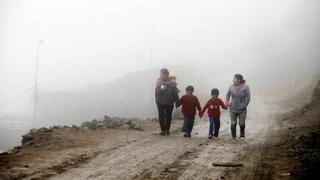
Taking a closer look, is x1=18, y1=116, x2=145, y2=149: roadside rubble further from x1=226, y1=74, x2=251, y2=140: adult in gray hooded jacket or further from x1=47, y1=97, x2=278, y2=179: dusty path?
x1=226, y1=74, x2=251, y2=140: adult in gray hooded jacket

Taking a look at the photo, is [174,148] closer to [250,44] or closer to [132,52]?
[250,44]

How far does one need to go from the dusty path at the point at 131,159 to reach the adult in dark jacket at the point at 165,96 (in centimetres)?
177

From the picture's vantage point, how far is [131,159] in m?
10.5

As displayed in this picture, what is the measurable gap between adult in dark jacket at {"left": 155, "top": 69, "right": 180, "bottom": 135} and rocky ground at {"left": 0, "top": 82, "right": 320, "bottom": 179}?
1.50 meters

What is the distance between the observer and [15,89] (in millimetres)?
116750

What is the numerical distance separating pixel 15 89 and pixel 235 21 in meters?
66.9

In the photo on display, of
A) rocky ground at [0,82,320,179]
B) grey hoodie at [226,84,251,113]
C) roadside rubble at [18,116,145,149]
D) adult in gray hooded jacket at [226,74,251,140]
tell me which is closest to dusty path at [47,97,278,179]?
rocky ground at [0,82,320,179]

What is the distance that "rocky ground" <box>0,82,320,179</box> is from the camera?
8859mm

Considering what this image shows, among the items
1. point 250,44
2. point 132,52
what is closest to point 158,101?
point 250,44

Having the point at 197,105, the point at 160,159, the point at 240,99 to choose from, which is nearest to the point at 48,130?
the point at 197,105

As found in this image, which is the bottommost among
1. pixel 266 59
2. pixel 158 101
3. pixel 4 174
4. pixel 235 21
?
pixel 4 174

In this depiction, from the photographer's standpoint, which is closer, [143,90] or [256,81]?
[256,81]

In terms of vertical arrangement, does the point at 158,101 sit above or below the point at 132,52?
below

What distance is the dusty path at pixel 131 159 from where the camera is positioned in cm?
880
